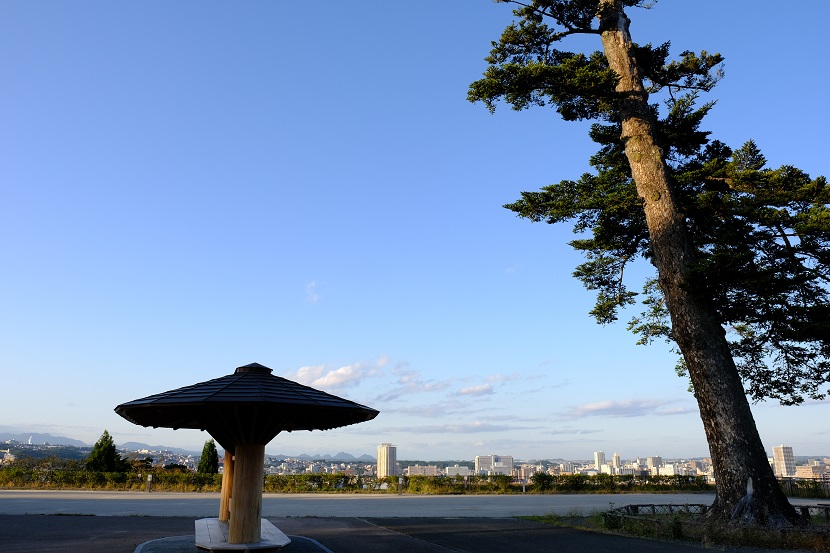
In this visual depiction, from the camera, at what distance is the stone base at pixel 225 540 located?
26.9 feet

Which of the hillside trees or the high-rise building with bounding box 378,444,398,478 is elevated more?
the hillside trees

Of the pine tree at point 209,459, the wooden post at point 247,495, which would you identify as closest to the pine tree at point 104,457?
the pine tree at point 209,459

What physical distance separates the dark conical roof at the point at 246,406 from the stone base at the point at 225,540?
1.42 metres

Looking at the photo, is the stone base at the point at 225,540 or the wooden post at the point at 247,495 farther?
the wooden post at the point at 247,495

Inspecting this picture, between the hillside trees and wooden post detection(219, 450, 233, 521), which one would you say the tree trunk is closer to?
the hillside trees

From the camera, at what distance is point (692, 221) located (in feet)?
55.9

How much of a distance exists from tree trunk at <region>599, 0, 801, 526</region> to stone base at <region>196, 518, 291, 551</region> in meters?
9.76

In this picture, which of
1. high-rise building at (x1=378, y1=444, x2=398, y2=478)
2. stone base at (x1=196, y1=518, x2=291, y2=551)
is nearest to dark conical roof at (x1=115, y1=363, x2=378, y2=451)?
stone base at (x1=196, y1=518, x2=291, y2=551)

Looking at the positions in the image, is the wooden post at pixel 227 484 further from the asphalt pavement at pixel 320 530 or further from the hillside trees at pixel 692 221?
the hillside trees at pixel 692 221

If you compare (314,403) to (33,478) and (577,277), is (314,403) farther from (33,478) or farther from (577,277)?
(33,478)

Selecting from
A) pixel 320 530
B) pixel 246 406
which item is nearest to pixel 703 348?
pixel 320 530

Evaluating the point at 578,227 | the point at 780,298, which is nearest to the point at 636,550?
the point at 780,298

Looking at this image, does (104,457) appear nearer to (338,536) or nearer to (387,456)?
(338,536)

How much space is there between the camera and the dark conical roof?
317 inches
